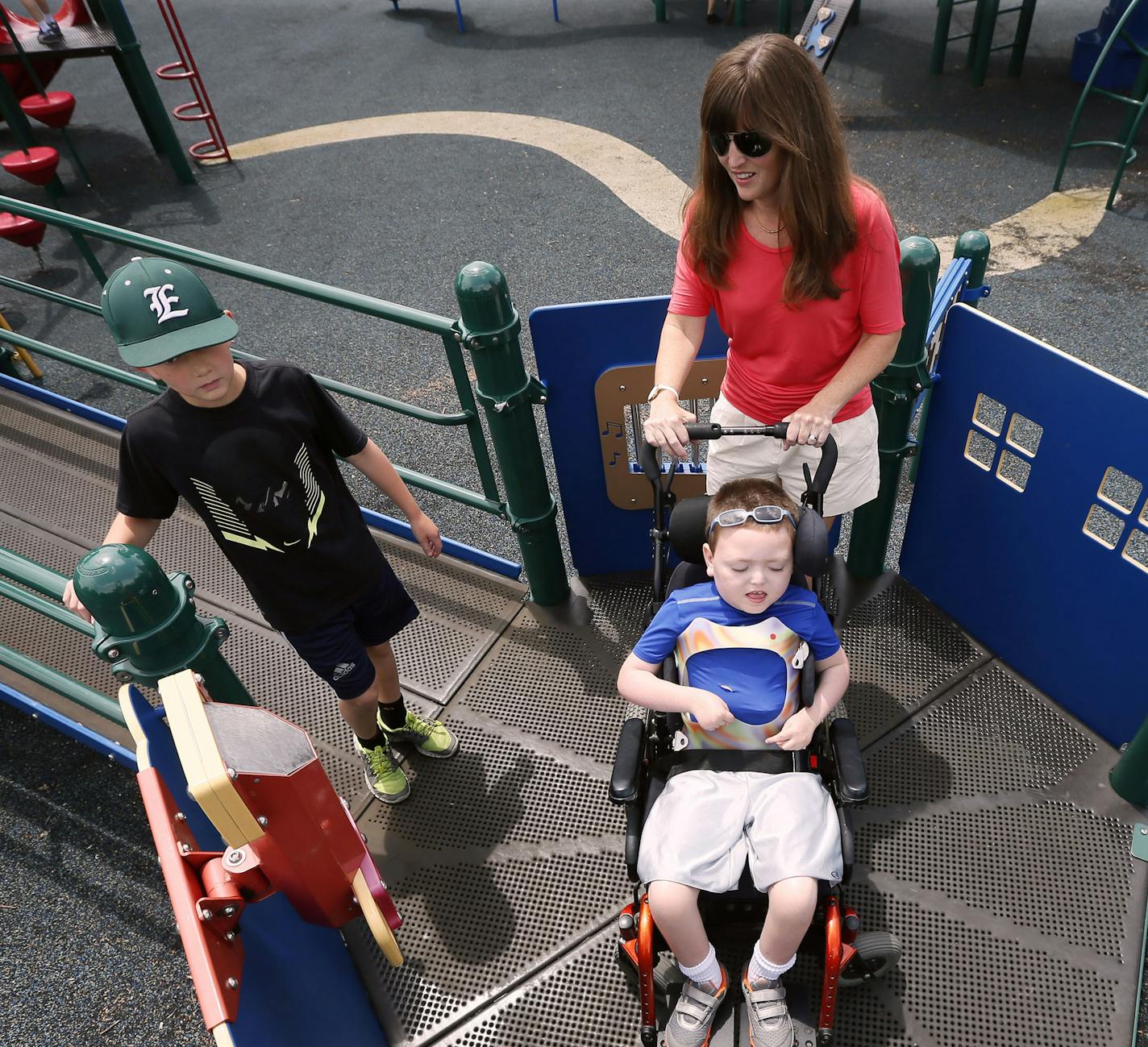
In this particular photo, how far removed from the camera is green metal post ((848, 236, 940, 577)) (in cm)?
273

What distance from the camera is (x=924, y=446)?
3.14 m

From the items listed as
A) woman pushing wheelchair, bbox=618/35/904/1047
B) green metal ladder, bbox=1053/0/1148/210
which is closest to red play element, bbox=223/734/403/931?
woman pushing wheelchair, bbox=618/35/904/1047

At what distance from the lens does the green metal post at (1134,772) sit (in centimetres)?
260

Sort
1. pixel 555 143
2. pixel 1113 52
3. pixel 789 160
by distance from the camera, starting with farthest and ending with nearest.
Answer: pixel 555 143
pixel 1113 52
pixel 789 160

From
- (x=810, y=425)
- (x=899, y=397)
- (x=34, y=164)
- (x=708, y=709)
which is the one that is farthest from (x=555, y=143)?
(x=708, y=709)

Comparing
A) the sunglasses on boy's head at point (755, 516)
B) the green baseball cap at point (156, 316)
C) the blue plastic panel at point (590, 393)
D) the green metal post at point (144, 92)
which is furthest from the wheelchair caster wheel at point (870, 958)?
the green metal post at point (144, 92)

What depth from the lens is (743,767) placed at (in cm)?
226

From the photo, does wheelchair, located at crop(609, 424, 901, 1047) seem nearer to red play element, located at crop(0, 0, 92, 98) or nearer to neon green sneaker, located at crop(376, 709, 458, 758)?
neon green sneaker, located at crop(376, 709, 458, 758)

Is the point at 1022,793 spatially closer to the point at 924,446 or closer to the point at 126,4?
the point at 924,446

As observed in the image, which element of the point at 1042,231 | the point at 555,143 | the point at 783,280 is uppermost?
the point at 783,280

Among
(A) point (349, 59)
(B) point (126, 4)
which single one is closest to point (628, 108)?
(A) point (349, 59)

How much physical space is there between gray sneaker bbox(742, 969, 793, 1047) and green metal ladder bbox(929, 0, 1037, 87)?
27.8 feet

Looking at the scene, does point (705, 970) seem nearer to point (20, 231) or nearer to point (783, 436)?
point (783, 436)

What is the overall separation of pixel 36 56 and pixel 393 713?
26.8 ft
